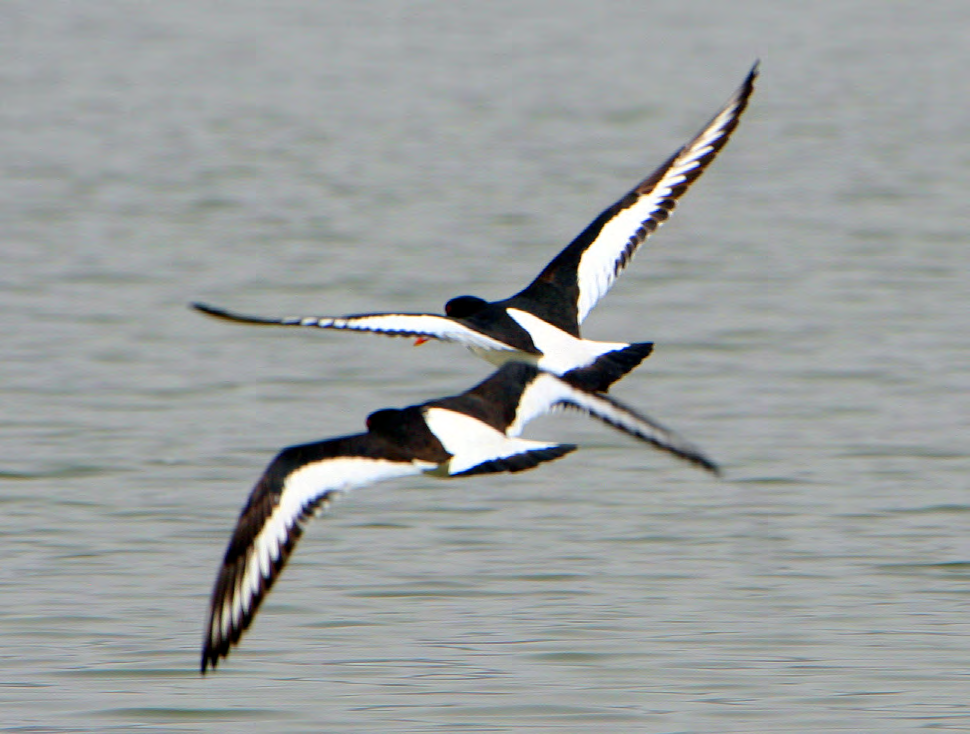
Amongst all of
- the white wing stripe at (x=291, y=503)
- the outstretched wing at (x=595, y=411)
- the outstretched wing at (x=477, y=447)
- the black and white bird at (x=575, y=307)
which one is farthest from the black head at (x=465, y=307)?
the white wing stripe at (x=291, y=503)

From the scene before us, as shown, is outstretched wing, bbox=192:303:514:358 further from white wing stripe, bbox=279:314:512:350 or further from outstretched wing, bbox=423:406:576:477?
outstretched wing, bbox=423:406:576:477

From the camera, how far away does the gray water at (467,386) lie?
27.5 ft

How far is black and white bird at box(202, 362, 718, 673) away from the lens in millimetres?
7633

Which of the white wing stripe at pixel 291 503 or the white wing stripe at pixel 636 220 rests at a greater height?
the white wing stripe at pixel 636 220

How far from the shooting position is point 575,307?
10.2 meters

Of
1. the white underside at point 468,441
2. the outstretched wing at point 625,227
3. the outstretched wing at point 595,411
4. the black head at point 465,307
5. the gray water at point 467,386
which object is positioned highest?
the outstretched wing at point 625,227

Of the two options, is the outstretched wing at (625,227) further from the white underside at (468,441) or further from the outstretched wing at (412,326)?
the white underside at (468,441)

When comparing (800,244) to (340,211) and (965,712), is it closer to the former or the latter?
(340,211)

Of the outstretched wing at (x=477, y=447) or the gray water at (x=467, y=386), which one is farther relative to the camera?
the gray water at (x=467, y=386)

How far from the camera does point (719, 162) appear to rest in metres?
25.0

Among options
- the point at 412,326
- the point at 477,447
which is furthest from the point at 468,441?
the point at 412,326

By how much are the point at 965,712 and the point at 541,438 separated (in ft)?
15.9

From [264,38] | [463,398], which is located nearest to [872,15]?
[264,38]

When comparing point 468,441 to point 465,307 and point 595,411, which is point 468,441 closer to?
point 595,411
